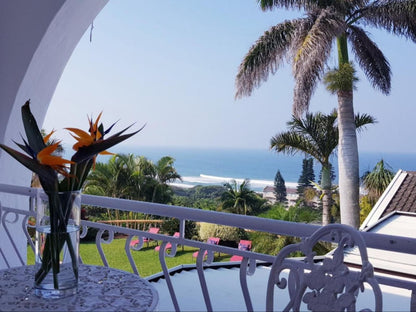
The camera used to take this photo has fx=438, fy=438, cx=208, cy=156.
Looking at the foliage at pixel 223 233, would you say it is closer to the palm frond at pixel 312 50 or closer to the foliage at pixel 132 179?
the foliage at pixel 132 179

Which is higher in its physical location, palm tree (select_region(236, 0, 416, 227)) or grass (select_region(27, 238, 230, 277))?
palm tree (select_region(236, 0, 416, 227))

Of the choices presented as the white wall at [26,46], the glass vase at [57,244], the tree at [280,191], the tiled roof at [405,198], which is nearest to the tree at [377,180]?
the tiled roof at [405,198]

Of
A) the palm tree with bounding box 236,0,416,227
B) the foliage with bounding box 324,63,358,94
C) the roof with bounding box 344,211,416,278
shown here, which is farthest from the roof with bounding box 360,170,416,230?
the roof with bounding box 344,211,416,278

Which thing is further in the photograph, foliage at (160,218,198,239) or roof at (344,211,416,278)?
foliage at (160,218,198,239)

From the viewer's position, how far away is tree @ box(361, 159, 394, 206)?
1394 cm

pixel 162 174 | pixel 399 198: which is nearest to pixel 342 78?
pixel 399 198

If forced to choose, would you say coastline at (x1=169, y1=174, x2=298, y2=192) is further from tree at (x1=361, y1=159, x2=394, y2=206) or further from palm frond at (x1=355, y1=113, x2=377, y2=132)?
palm frond at (x1=355, y1=113, x2=377, y2=132)

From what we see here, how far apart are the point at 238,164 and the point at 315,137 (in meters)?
22.9

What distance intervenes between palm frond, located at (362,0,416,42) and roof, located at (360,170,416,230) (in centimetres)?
379

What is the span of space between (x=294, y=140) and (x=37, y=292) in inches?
433

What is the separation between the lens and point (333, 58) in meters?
10.4

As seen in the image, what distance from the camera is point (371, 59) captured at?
34.7 feet

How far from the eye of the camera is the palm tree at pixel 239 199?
15922 millimetres

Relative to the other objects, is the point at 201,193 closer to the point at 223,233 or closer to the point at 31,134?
the point at 223,233
